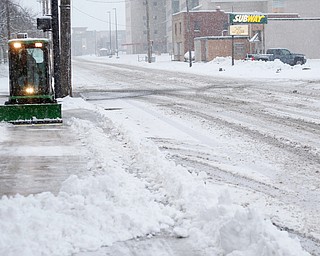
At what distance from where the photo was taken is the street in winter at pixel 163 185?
5559 mm

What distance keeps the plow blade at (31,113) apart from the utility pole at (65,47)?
18.6 ft

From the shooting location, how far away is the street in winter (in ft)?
18.2

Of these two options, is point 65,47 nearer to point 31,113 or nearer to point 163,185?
point 31,113

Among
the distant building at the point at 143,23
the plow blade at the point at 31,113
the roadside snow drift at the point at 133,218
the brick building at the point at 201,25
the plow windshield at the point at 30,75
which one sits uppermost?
the distant building at the point at 143,23

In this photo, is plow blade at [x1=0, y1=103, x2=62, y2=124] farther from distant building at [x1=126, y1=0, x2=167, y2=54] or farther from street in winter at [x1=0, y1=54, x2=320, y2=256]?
distant building at [x1=126, y1=0, x2=167, y2=54]

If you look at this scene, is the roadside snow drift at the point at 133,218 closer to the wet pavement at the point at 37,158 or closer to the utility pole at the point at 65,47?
the wet pavement at the point at 37,158

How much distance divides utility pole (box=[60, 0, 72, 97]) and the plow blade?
5673 millimetres

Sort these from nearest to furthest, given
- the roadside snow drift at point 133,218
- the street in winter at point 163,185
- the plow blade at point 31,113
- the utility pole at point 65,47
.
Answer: the roadside snow drift at point 133,218, the street in winter at point 163,185, the plow blade at point 31,113, the utility pole at point 65,47

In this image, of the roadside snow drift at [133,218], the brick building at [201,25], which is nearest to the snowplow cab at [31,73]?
the roadside snow drift at [133,218]

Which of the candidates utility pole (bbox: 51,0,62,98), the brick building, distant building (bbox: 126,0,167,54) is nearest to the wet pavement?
utility pole (bbox: 51,0,62,98)

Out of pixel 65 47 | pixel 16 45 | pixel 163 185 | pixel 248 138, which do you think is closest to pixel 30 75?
pixel 16 45

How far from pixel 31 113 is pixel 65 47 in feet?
20.7

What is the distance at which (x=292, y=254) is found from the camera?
191 inches

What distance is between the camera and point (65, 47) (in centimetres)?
2028
